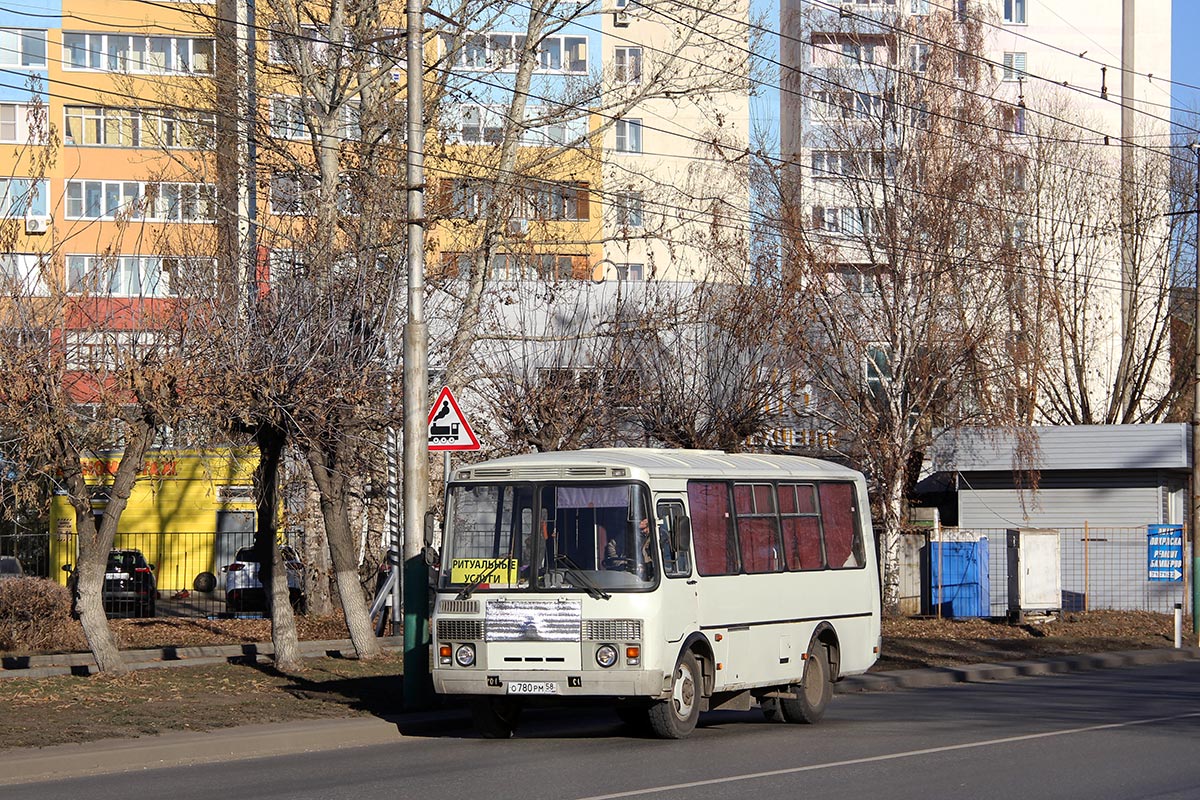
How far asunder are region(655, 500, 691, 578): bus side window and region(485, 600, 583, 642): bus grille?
902mm

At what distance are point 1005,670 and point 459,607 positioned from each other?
12508mm

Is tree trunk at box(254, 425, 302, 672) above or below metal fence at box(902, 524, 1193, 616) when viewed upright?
above

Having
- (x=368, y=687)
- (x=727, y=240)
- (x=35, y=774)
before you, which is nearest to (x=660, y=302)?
(x=727, y=240)

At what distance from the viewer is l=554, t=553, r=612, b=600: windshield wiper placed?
14336mm

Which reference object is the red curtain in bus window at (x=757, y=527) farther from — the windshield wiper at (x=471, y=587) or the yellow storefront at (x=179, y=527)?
the yellow storefront at (x=179, y=527)

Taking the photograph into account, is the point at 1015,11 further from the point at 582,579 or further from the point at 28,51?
the point at 582,579

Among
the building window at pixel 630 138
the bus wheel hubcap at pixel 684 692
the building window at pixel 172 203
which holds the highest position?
the building window at pixel 630 138

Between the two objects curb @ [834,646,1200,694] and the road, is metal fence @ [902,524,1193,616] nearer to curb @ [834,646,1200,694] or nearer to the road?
curb @ [834,646,1200,694]

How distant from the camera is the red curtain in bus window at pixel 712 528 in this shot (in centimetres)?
1537

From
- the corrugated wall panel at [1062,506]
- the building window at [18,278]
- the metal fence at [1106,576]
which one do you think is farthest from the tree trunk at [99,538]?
the corrugated wall panel at [1062,506]

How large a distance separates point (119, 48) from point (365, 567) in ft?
102

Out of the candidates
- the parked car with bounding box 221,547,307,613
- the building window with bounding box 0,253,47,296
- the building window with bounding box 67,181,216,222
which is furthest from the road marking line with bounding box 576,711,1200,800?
the parked car with bounding box 221,547,307,613

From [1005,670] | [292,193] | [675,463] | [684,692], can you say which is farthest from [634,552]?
[292,193]

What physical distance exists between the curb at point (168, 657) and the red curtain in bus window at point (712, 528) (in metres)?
7.71
